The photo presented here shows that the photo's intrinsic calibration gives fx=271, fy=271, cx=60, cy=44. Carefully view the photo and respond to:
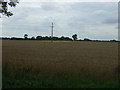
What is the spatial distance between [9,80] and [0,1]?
616cm

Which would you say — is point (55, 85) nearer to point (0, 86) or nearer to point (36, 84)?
point (36, 84)

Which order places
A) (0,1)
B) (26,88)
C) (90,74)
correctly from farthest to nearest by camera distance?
(0,1)
(90,74)
(26,88)

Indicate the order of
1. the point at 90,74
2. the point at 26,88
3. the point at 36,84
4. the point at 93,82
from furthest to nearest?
the point at 90,74 < the point at 93,82 < the point at 36,84 < the point at 26,88

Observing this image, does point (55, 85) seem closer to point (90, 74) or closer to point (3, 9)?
point (90, 74)

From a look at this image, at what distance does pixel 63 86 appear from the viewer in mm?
9172

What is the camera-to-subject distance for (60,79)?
10.4m

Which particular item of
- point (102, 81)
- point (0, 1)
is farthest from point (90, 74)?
point (0, 1)

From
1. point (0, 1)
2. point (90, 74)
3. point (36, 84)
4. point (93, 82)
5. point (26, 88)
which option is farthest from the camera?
point (0, 1)

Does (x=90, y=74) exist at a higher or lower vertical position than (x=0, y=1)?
lower

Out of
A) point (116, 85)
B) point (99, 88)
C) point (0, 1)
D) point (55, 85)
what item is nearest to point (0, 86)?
point (55, 85)

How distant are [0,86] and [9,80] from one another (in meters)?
0.95

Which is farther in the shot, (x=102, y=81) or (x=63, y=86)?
(x=102, y=81)

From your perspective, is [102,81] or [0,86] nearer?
[0,86]

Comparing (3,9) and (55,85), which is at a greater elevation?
(3,9)
